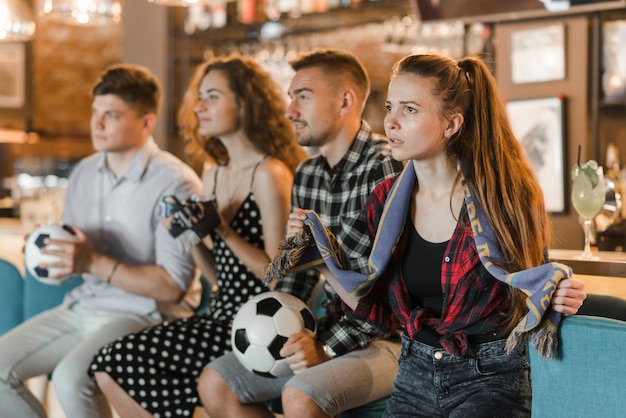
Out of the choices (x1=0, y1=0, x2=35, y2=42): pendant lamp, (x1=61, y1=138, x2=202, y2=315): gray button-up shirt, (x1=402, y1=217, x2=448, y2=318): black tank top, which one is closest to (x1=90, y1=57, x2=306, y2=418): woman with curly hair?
(x1=61, y1=138, x2=202, y2=315): gray button-up shirt

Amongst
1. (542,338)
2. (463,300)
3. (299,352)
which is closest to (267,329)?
(299,352)

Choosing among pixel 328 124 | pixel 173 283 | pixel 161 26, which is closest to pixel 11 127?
pixel 161 26

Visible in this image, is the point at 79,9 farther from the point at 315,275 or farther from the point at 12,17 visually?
the point at 315,275

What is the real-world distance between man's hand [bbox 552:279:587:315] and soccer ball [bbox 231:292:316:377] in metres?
0.87

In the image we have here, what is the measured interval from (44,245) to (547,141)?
3.00 meters

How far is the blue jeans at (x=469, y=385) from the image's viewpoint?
82.2 inches

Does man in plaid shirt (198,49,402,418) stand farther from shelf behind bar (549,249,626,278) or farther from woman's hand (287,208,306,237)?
shelf behind bar (549,249,626,278)

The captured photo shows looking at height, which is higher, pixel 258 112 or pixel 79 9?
pixel 79 9

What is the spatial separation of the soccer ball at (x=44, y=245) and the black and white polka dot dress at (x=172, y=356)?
0.43 meters

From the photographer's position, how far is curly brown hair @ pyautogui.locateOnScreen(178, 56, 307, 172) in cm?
316

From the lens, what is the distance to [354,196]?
8.97ft

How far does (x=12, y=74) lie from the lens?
7.98 meters

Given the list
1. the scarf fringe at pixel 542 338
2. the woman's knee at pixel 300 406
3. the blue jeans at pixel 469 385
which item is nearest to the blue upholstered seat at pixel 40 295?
the woman's knee at pixel 300 406

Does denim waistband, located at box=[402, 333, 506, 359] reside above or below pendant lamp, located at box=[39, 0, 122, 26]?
below
